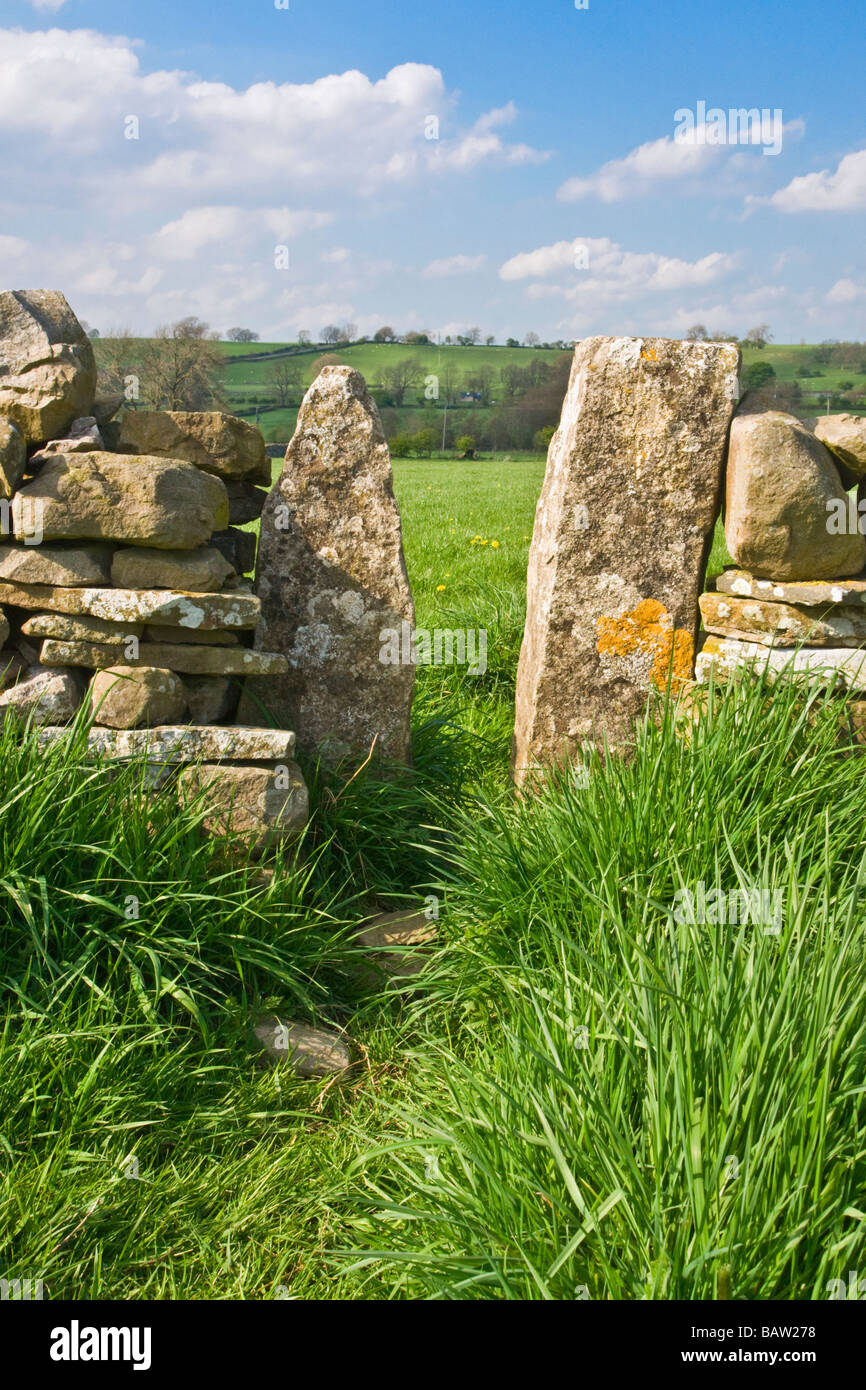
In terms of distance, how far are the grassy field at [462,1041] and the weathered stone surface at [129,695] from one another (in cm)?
27

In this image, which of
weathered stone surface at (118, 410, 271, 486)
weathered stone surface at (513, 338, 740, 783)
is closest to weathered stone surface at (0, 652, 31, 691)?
weathered stone surface at (118, 410, 271, 486)

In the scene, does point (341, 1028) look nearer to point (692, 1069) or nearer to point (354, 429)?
point (692, 1069)

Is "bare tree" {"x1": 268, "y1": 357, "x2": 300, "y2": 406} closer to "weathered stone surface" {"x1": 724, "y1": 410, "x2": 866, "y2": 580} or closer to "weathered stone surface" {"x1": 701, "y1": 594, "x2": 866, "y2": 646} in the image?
"weathered stone surface" {"x1": 724, "y1": 410, "x2": 866, "y2": 580}

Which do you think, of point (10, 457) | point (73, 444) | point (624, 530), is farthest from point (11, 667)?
point (624, 530)

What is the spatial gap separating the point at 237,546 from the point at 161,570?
0.85m

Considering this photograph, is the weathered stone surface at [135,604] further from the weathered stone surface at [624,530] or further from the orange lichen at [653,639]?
the orange lichen at [653,639]

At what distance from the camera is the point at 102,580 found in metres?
3.78

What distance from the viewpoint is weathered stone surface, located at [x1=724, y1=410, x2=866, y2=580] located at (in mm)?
4062

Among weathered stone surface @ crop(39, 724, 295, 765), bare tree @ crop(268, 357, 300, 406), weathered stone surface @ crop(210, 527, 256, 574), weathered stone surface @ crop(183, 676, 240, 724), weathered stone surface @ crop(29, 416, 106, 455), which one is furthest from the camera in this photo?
bare tree @ crop(268, 357, 300, 406)

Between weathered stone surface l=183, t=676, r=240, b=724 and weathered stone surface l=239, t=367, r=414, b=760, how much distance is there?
0.23 meters

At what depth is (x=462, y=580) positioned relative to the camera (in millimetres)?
8102
